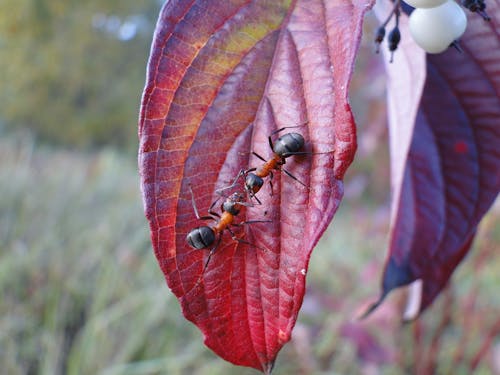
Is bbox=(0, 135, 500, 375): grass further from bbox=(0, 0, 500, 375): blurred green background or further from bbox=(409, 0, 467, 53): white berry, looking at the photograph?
bbox=(409, 0, 467, 53): white berry

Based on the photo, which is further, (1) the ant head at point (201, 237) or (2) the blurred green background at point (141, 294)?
(2) the blurred green background at point (141, 294)

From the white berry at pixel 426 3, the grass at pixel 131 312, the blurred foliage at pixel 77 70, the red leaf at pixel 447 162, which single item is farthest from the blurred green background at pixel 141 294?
the blurred foliage at pixel 77 70

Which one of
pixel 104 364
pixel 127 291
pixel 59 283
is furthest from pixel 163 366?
pixel 59 283

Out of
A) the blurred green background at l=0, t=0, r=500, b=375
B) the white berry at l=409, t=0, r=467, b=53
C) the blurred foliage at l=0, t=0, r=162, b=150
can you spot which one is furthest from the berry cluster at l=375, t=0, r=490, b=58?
the blurred foliage at l=0, t=0, r=162, b=150

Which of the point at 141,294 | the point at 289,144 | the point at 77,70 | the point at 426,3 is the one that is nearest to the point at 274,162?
the point at 289,144

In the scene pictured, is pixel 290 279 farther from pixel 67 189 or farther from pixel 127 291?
pixel 67 189

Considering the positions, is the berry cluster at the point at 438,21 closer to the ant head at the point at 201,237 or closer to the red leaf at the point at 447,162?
the red leaf at the point at 447,162

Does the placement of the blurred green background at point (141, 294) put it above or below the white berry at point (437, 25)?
below
